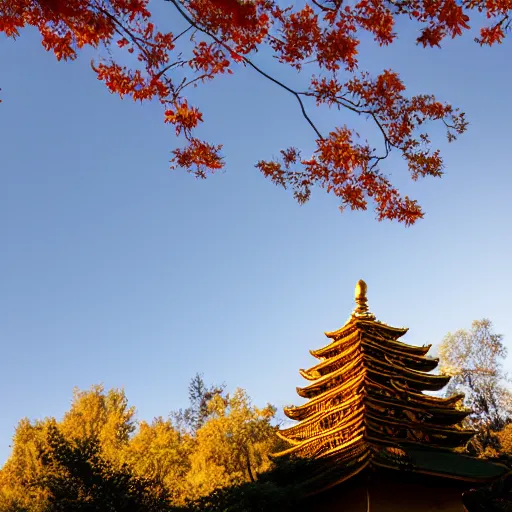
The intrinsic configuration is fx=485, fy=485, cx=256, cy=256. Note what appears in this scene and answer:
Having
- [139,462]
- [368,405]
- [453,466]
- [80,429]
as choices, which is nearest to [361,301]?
[368,405]

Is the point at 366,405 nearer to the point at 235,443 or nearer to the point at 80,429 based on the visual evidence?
the point at 235,443

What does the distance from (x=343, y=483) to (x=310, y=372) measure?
5.17 meters

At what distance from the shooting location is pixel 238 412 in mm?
31234

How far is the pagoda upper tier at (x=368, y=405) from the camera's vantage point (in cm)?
1248

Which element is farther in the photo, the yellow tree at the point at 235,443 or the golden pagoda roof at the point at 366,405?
the yellow tree at the point at 235,443

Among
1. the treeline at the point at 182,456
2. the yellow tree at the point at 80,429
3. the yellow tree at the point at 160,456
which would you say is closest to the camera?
the treeline at the point at 182,456

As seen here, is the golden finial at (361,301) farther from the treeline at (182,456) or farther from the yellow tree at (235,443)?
the yellow tree at (235,443)

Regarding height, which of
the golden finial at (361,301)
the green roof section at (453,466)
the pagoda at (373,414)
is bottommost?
the green roof section at (453,466)

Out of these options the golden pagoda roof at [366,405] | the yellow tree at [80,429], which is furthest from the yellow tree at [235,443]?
the golden pagoda roof at [366,405]

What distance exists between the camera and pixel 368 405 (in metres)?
Result: 13.2

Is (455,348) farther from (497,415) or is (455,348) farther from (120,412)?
(120,412)

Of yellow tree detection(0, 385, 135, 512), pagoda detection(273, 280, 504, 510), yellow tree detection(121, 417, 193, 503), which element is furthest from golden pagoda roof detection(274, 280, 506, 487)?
yellow tree detection(0, 385, 135, 512)

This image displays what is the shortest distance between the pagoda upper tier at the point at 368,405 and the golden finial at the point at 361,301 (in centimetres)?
3

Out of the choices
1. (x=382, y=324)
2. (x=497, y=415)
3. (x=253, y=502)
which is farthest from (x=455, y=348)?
(x=253, y=502)
